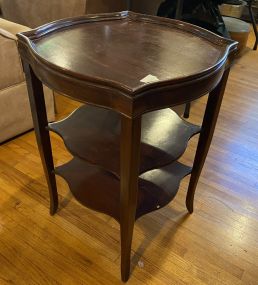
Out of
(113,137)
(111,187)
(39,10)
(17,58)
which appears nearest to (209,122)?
(113,137)

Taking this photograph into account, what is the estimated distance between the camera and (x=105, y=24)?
2.98 feet

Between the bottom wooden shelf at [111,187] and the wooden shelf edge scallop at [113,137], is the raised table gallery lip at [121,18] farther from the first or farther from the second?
the bottom wooden shelf at [111,187]

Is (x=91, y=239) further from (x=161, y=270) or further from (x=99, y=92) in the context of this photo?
(x=99, y=92)

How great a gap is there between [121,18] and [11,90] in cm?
68

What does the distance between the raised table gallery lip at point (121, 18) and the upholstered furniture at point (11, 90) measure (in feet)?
1.74

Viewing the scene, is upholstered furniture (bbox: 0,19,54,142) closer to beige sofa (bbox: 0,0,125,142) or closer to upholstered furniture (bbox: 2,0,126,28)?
beige sofa (bbox: 0,0,125,142)

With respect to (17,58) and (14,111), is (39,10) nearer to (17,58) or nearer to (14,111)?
(17,58)

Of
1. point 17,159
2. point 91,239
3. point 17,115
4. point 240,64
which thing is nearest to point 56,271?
point 91,239

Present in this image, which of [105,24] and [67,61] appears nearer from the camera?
[67,61]

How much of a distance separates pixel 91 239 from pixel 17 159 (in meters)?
0.56

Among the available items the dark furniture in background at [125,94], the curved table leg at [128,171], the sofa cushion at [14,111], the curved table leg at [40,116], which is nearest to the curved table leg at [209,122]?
the dark furniture in background at [125,94]

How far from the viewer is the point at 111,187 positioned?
1.07m

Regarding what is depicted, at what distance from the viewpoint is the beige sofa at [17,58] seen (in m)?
1.29

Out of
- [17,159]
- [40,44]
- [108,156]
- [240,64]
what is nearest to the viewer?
[40,44]
